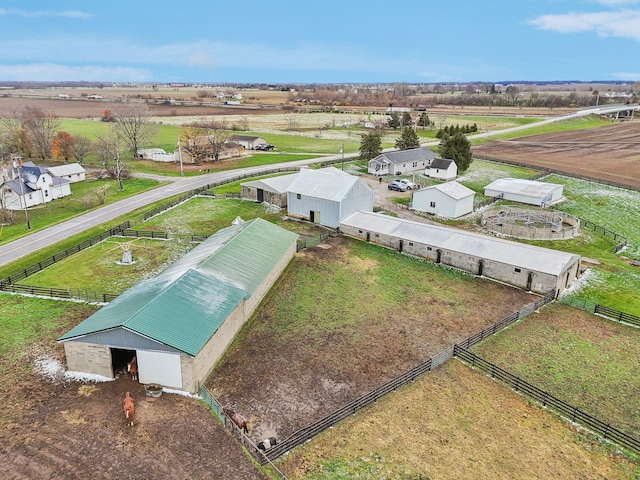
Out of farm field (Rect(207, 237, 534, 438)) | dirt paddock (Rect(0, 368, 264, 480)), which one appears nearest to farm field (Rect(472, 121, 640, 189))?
farm field (Rect(207, 237, 534, 438))

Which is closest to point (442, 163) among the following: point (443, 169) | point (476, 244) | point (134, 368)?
point (443, 169)

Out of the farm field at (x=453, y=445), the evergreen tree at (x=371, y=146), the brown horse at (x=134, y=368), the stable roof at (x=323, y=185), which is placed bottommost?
the farm field at (x=453, y=445)

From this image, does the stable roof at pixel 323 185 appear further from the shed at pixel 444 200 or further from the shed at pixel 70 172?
the shed at pixel 70 172

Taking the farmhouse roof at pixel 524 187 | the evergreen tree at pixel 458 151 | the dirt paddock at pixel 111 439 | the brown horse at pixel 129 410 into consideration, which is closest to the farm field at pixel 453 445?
the dirt paddock at pixel 111 439

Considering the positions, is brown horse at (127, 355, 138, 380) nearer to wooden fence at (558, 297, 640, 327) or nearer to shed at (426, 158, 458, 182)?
wooden fence at (558, 297, 640, 327)

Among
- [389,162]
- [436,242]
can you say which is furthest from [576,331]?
[389,162]
